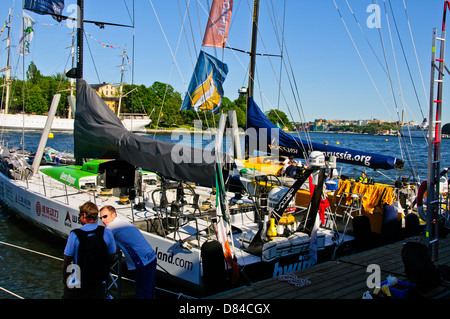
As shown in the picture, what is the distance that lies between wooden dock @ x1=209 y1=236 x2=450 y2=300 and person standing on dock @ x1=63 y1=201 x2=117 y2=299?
80.4 inches

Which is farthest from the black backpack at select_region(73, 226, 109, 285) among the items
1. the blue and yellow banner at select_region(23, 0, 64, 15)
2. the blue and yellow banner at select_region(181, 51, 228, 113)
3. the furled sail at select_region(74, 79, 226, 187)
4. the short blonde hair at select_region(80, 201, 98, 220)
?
the blue and yellow banner at select_region(181, 51, 228, 113)

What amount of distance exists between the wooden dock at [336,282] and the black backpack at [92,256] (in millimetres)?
2079

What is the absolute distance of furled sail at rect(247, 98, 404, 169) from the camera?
10250 millimetres

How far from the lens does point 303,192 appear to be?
33.7 feet

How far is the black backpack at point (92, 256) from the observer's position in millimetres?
4012

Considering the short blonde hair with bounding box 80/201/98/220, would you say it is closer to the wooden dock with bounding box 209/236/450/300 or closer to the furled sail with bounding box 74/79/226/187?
the wooden dock with bounding box 209/236/450/300

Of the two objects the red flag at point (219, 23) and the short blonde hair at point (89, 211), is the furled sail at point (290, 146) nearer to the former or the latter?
the red flag at point (219, 23)

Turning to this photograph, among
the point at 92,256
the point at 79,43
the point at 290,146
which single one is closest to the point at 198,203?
the point at 290,146

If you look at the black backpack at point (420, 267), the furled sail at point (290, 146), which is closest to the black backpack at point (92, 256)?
the black backpack at point (420, 267)

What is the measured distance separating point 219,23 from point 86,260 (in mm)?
11053

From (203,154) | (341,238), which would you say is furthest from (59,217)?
(341,238)

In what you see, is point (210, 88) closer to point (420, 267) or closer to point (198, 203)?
point (198, 203)
